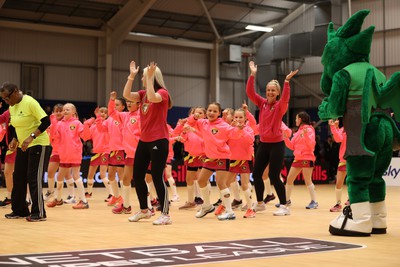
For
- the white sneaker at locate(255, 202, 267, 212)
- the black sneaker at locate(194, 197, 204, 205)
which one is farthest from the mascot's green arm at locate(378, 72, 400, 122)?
the black sneaker at locate(194, 197, 204, 205)

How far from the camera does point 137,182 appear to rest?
30.5ft

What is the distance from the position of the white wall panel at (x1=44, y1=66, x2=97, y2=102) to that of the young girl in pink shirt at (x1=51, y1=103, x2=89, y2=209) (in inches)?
614

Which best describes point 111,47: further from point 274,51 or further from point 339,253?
point 339,253

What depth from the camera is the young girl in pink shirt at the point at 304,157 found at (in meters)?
13.1

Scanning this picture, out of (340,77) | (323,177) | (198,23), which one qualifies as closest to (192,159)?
(340,77)

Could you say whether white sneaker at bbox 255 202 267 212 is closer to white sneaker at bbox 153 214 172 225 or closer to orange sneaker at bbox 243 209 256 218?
orange sneaker at bbox 243 209 256 218

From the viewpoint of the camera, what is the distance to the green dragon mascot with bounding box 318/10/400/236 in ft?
25.8

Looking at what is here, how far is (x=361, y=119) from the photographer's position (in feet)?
25.8

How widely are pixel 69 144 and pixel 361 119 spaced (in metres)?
6.79

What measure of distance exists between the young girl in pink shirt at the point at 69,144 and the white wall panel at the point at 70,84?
614 inches

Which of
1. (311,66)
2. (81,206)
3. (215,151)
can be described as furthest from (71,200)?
(311,66)

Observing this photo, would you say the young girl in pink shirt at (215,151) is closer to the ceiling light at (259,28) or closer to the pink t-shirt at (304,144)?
the pink t-shirt at (304,144)

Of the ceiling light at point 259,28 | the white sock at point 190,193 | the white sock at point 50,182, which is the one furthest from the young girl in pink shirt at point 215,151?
the ceiling light at point 259,28

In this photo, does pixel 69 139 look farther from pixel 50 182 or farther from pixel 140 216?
pixel 140 216
